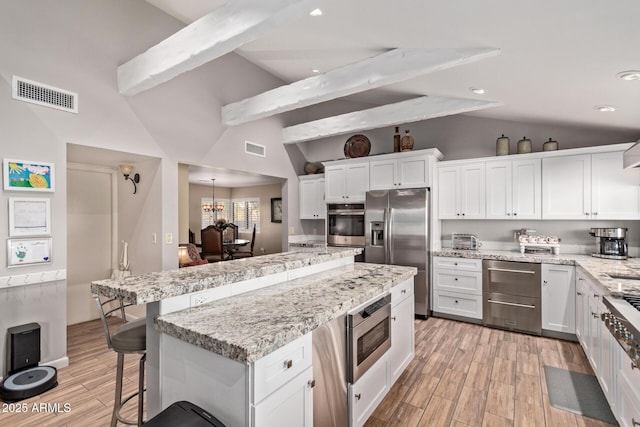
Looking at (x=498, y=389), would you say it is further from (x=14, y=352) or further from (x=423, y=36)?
(x=14, y=352)

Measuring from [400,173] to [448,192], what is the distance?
2.39 ft

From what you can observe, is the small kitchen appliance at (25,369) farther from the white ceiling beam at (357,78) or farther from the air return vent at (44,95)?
the white ceiling beam at (357,78)

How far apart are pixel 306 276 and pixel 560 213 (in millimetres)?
3328

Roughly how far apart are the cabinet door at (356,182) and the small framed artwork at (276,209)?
3912 mm

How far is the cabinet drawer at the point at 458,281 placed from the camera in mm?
4031

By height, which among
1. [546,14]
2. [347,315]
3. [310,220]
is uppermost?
[546,14]

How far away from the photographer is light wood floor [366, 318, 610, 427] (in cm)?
219

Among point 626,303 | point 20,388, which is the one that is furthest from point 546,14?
point 20,388

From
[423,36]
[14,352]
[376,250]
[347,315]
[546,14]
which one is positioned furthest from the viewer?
[376,250]

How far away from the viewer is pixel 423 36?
2.40 meters

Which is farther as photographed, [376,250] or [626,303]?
[376,250]

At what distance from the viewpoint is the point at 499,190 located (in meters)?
4.18

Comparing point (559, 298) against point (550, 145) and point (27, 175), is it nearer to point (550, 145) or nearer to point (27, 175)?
point (550, 145)

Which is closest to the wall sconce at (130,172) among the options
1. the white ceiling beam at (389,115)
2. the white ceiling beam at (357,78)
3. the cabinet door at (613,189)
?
the white ceiling beam at (357,78)
